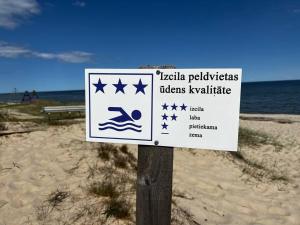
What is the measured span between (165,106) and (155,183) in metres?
0.58

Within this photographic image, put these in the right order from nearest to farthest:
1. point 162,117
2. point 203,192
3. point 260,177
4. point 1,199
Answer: point 162,117, point 1,199, point 203,192, point 260,177

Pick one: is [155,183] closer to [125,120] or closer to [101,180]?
[125,120]

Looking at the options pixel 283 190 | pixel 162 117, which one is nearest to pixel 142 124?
pixel 162 117

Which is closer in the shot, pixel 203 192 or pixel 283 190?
pixel 203 192

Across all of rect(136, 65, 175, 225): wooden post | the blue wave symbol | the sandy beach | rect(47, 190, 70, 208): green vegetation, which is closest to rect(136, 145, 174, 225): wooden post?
rect(136, 65, 175, 225): wooden post

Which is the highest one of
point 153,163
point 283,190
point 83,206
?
point 153,163

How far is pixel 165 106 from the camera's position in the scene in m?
2.17

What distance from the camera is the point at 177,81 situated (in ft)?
6.99

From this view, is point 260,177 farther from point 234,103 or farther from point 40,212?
point 234,103

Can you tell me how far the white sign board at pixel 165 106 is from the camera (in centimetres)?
207

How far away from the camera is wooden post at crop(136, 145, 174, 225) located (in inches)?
88.9

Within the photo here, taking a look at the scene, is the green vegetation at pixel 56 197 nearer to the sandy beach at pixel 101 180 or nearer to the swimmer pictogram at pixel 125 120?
the sandy beach at pixel 101 180

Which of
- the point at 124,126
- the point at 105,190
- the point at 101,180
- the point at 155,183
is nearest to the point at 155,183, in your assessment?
the point at 155,183

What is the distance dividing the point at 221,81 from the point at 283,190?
4.56 m
